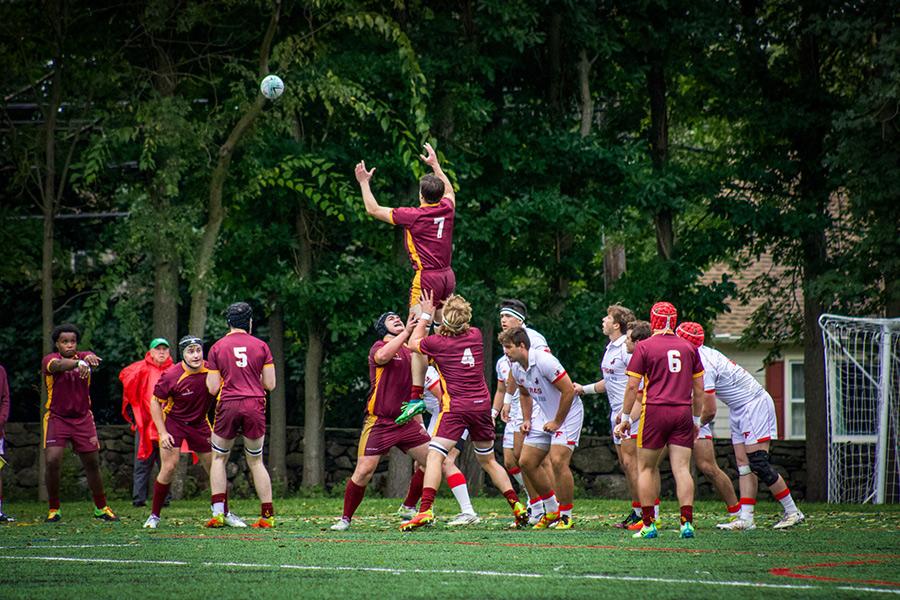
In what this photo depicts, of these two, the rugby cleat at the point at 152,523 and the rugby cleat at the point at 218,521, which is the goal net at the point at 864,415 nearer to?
the rugby cleat at the point at 218,521

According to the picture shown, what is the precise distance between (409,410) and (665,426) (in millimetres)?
2630

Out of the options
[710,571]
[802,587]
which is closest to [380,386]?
[710,571]

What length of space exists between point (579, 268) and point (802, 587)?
1734 cm

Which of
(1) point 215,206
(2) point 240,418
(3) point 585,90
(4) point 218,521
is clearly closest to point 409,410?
(2) point 240,418

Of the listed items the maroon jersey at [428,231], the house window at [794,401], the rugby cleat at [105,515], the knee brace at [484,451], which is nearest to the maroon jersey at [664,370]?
the knee brace at [484,451]

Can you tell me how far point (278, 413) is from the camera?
24.5 m

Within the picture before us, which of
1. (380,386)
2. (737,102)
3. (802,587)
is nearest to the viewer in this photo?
A: (802,587)

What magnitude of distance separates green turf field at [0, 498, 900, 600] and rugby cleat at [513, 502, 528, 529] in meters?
0.40

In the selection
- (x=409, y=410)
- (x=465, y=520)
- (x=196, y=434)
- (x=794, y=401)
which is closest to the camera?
(x=409, y=410)

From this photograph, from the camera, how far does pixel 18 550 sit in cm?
1099

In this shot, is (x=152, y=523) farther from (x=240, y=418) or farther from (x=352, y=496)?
(x=352, y=496)

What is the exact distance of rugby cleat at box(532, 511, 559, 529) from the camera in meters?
13.1

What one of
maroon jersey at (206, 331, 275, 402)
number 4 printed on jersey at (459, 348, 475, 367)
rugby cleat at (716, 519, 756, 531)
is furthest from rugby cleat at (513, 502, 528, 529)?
maroon jersey at (206, 331, 275, 402)

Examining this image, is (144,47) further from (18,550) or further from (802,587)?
(802,587)
